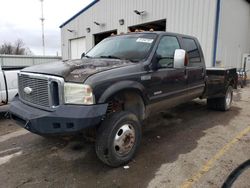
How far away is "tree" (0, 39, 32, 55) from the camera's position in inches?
1878

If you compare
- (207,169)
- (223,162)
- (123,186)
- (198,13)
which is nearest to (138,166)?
(123,186)

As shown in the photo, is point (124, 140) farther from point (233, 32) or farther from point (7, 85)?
point (233, 32)

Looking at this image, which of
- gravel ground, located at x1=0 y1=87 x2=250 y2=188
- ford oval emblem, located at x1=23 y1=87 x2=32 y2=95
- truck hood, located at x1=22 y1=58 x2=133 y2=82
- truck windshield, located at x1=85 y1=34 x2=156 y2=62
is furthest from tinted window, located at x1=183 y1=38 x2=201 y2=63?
ford oval emblem, located at x1=23 y1=87 x2=32 y2=95

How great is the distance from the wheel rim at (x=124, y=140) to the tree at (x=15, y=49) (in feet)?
165

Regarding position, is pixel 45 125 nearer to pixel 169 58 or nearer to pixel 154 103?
pixel 154 103

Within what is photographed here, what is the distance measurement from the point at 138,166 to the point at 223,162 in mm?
1276

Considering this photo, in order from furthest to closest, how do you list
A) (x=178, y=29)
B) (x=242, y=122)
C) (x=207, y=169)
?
(x=178, y=29)
(x=242, y=122)
(x=207, y=169)

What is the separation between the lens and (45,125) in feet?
8.80

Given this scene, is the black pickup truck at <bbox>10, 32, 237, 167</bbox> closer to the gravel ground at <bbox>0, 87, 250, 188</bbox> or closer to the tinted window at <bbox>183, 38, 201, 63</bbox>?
the tinted window at <bbox>183, 38, 201, 63</bbox>

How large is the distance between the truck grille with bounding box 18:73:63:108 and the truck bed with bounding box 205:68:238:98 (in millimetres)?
3907

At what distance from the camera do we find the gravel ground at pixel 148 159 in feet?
9.28

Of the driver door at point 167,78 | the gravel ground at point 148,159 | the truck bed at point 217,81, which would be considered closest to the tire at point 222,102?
the truck bed at point 217,81

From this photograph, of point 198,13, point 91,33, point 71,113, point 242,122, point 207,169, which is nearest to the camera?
point 71,113

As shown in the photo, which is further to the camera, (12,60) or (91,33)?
(91,33)
